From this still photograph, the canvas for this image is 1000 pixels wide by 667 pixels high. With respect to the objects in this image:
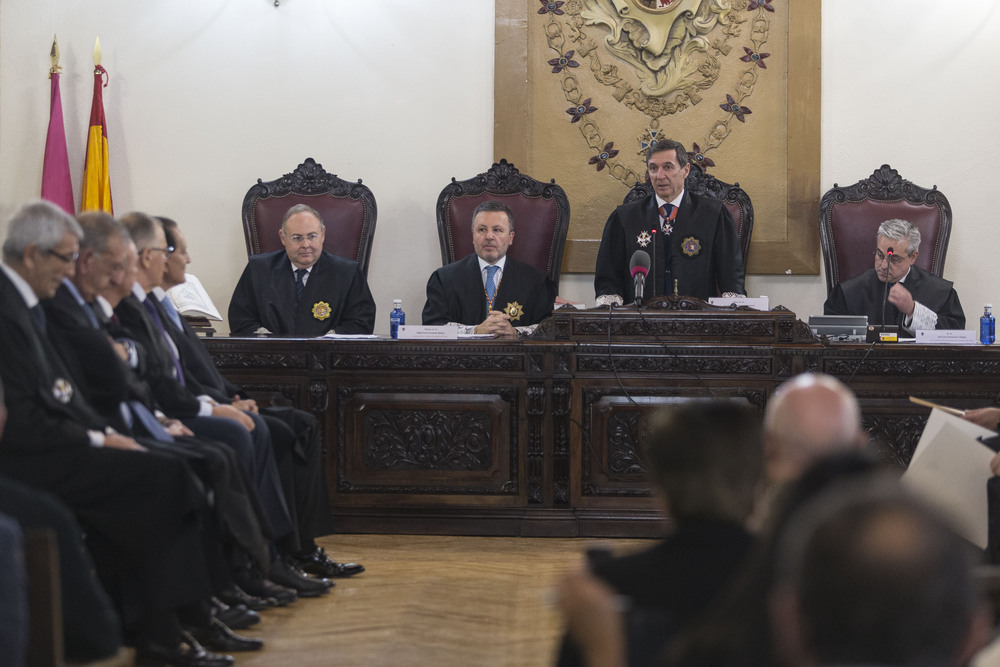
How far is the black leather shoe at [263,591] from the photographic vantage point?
11.4 feet

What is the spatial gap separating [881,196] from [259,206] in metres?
3.37

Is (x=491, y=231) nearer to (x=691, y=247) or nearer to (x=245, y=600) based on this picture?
(x=691, y=247)

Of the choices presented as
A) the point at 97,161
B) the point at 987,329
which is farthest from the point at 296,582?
the point at 97,161

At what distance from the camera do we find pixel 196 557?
9.13 ft

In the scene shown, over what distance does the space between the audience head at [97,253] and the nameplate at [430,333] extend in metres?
1.72

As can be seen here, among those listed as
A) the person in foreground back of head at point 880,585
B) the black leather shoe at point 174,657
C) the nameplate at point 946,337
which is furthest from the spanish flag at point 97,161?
the person in foreground back of head at point 880,585

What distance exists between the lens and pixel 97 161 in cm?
617

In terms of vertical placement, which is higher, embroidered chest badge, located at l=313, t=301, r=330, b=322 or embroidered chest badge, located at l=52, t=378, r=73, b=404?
embroidered chest badge, located at l=313, t=301, r=330, b=322

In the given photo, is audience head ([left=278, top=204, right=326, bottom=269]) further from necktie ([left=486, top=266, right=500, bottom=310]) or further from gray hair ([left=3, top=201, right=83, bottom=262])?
gray hair ([left=3, top=201, right=83, bottom=262])

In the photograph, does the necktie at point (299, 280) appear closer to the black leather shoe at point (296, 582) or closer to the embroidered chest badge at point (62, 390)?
the black leather shoe at point (296, 582)

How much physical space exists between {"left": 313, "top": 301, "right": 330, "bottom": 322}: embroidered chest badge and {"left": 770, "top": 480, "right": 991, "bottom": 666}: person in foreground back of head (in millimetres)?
4678

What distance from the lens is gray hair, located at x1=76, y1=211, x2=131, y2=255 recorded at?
3047 millimetres

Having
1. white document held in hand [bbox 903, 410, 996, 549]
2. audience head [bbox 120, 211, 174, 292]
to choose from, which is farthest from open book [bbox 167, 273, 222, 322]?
white document held in hand [bbox 903, 410, 996, 549]

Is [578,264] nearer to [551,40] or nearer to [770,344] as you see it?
[551,40]
